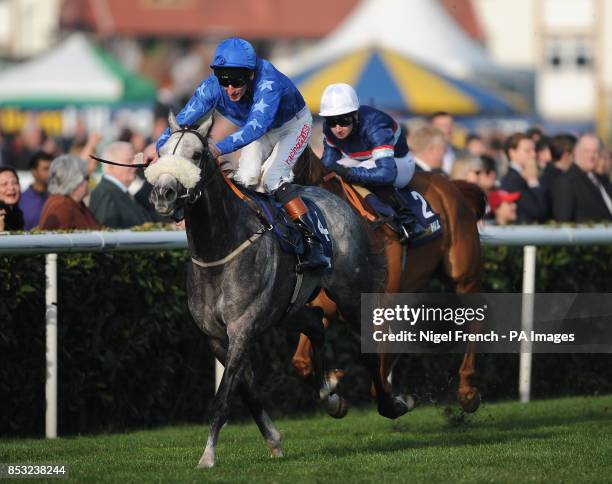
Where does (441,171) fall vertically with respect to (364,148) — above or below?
below

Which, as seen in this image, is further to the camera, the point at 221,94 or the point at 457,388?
the point at 457,388

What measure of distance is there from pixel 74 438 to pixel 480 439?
2.21 meters

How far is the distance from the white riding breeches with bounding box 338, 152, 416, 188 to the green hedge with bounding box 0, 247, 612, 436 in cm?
112

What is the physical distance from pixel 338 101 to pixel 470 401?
1.94 metres

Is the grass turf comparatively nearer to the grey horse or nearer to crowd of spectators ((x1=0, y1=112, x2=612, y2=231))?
the grey horse

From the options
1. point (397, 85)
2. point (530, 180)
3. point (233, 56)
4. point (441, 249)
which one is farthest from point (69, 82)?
point (233, 56)

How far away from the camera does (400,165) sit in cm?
903

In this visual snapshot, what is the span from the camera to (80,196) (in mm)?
9578

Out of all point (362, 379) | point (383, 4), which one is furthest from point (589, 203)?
point (383, 4)

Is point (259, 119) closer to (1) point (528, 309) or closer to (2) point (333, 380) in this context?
(2) point (333, 380)

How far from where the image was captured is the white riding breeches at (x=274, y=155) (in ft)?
25.2

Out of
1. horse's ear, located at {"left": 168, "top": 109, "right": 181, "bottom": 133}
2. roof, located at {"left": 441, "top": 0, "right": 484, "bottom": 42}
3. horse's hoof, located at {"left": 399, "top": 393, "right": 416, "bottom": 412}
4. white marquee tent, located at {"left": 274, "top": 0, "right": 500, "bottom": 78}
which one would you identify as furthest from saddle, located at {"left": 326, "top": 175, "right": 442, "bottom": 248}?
roof, located at {"left": 441, "top": 0, "right": 484, "bottom": 42}

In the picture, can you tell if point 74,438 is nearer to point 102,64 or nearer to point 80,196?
point 80,196

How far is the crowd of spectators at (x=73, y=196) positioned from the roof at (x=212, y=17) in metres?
40.9
